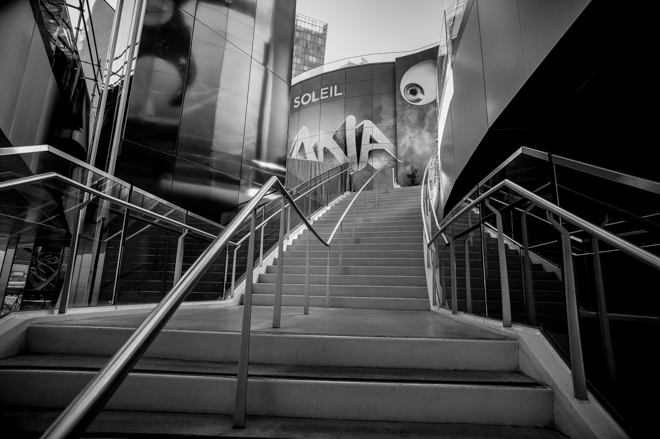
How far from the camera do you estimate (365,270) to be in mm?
5273

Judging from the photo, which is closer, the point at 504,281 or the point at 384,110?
the point at 504,281

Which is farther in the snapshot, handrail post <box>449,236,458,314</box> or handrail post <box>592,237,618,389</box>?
handrail post <box>449,236,458,314</box>

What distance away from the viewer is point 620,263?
195 centimetres

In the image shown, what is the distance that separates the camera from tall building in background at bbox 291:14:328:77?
66.1 metres

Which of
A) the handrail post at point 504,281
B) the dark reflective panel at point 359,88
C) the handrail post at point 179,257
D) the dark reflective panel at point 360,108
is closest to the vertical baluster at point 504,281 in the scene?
the handrail post at point 504,281

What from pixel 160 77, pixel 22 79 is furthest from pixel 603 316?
pixel 160 77

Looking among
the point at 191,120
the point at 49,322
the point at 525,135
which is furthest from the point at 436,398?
the point at 191,120

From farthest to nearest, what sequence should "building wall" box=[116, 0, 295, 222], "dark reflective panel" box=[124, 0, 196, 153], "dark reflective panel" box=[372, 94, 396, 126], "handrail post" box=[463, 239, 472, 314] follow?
"dark reflective panel" box=[372, 94, 396, 126], "building wall" box=[116, 0, 295, 222], "dark reflective panel" box=[124, 0, 196, 153], "handrail post" box=[463, 239, 472, 314]

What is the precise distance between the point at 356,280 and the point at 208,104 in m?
5.71

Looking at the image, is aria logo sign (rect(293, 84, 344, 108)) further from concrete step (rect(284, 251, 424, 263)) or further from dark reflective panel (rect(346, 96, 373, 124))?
concrete step (rect(284, 251, 424, 263))

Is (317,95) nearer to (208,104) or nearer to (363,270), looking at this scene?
(208,104)

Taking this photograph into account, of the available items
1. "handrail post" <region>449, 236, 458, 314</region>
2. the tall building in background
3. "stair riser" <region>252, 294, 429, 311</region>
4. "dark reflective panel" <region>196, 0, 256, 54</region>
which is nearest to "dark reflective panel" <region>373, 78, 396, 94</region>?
"dark reflective panel" <region>196, 0, 256, 54</region>

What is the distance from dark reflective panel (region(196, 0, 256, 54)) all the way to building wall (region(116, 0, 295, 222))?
24 millimetres

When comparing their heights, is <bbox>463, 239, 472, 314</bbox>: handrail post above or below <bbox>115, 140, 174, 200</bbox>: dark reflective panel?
below
